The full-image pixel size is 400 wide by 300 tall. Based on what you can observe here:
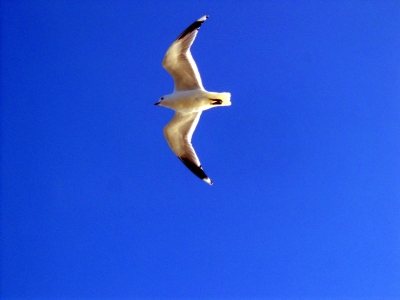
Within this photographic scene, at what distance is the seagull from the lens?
6.85 m

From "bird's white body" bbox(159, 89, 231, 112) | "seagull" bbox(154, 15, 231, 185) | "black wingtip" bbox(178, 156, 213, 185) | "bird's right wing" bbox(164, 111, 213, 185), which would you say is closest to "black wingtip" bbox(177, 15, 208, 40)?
"seagull" bbox(154, 15, 231, 185)

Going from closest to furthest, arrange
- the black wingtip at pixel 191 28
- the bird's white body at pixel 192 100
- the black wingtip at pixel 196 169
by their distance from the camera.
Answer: the black wingtip at pixel 191 28 → the bird's white body at pixel 192 100 → the black wingtip at pixel 196 169

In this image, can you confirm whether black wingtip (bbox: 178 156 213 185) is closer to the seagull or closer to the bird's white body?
the seagull

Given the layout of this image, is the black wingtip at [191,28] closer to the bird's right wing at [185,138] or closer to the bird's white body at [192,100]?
the bird's white body at [192,100]

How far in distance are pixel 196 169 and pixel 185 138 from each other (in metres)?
0.52

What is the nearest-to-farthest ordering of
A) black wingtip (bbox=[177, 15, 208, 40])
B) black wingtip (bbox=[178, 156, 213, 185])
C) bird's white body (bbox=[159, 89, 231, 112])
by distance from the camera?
black wingtip (bbox=[177, 15, 208, 40]) → bird's white body (bbox=[159, 89, 231, 112]) → black wingtip (bbox=[178, 156, 213, 185])

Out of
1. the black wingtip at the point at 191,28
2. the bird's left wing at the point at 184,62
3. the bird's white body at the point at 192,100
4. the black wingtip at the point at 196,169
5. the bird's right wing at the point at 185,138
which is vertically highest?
the black wingtip at the point at 191,28

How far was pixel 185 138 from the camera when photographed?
24.7 feet

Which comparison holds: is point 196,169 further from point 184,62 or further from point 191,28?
point 191,28

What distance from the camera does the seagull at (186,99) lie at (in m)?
6.85

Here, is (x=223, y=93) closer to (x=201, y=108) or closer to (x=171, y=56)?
(x=201, y=108)

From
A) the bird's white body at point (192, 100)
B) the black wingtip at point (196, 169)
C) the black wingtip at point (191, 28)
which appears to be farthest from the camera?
the black wingtip at point (196, 169)

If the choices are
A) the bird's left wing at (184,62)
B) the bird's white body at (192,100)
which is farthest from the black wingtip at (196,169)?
the bird's left wing at (184,62)

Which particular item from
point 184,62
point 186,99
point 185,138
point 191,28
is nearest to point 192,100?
point 186,99
